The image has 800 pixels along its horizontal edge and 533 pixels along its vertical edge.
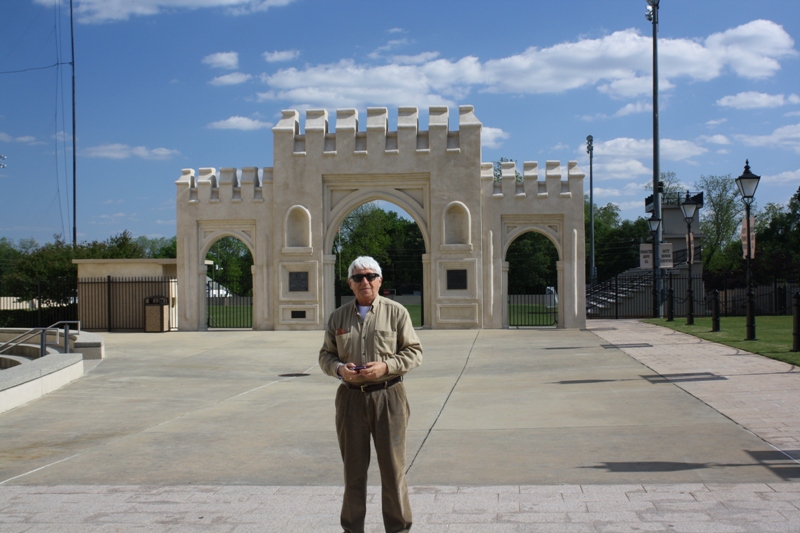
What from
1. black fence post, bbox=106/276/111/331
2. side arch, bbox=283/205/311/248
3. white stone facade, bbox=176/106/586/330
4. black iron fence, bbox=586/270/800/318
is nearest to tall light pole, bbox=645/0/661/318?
black iron fence, bbox=586/270/800/318

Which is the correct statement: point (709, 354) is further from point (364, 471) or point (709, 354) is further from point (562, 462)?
point (364, 471)

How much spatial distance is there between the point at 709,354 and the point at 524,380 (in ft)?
15.4

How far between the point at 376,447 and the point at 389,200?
22568mm

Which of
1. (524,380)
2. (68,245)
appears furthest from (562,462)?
(68,245)

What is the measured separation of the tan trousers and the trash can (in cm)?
2383

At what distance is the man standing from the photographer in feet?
16.2

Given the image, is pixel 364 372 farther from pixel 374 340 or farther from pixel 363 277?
pixel 363 277

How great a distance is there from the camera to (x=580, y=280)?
26.6 metres

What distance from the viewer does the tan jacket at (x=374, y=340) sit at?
5023 mm

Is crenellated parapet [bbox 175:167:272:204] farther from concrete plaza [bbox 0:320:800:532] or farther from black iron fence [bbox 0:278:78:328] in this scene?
concrete plaza [bbox 0:320:800:532]

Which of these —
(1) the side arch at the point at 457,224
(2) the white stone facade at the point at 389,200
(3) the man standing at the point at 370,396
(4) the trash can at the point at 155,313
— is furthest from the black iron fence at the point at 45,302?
(3) the man standing at the point at 370,396

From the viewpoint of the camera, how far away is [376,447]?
4969 mm

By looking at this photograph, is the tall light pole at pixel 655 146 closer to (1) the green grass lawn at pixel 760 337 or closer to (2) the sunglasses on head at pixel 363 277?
(1) the green grass lawn at pixel 760 337

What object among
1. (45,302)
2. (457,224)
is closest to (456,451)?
(457,224)
